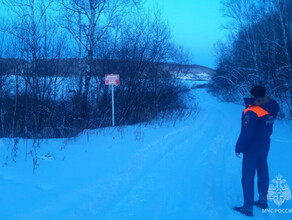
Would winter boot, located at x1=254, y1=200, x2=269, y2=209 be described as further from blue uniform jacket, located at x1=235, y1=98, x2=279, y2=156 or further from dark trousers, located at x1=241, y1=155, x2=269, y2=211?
blue uniform jacket, located at x1=235, y1=98, x2=279, y2=156

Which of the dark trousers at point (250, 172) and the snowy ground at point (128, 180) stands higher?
the dark trousers at point (250, 172)

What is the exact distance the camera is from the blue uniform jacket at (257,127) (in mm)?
2842

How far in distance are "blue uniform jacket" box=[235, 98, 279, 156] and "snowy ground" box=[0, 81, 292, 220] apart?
103 cm

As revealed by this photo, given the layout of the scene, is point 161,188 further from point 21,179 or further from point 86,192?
point 21,179

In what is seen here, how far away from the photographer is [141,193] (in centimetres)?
356

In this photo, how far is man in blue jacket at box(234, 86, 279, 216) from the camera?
2.85 meters

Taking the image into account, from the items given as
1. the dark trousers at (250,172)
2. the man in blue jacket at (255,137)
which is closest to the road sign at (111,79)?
the man in blue jacket at (255,137)

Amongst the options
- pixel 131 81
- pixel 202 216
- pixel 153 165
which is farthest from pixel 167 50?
pixel 202 216

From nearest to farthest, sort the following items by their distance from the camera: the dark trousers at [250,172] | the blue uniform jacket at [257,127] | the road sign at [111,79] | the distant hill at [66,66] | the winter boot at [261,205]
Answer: the blue uniform jacket at [257,127] → the dark trousers at [250,172] → the winter boot at [261,205] → the road sign at [111,79] → the distant hill at [66,66]

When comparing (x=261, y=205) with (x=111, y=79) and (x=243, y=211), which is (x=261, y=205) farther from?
(x=111, y=79)

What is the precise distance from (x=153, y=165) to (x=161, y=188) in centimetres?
114

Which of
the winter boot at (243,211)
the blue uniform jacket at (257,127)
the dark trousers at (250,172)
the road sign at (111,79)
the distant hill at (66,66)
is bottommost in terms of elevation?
the winter boot at (243,211)

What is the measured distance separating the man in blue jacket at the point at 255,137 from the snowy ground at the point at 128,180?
1.37 ft

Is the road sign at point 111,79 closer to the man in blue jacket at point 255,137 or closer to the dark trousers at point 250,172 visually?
the man in blue jacket at point 255,137
